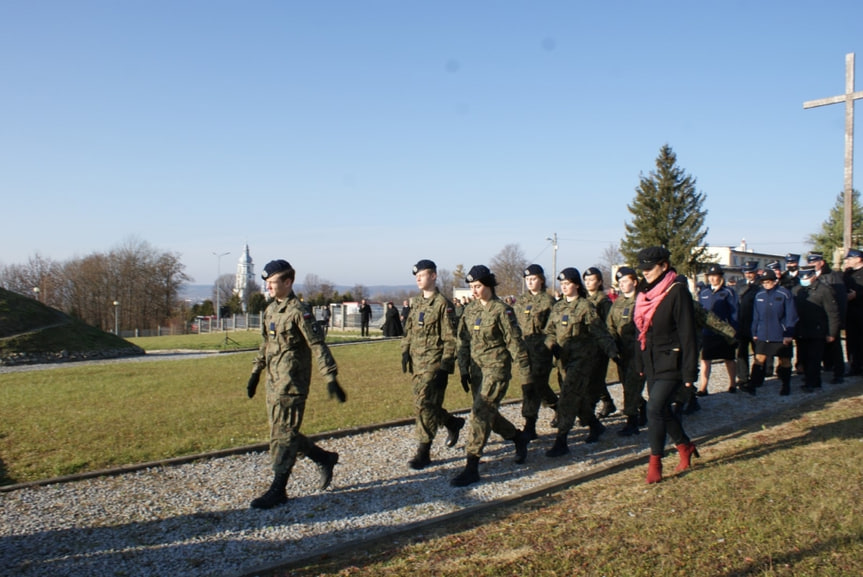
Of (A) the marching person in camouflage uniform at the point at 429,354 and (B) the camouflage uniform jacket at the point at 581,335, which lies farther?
(B) the camouflage uniform jacket at the point at 581,335

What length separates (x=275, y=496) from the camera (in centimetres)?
554

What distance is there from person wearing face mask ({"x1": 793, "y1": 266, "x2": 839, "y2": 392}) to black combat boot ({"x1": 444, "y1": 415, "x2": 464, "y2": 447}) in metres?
6.82

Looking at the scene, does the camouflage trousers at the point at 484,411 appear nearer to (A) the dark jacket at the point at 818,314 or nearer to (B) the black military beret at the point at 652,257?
(B) the black military beret at the point at 652,257

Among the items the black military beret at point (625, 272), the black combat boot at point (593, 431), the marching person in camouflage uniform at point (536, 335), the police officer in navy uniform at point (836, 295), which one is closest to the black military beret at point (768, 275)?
the police officer in navy uniform at point (836, 295)

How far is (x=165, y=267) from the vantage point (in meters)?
80.2

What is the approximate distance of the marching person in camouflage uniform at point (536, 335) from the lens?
7.77 metres

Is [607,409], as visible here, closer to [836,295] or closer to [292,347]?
[836,295]

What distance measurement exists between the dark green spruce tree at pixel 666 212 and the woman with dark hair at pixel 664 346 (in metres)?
49.5


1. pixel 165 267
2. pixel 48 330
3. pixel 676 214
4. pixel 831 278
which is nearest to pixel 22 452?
pixel 831 278

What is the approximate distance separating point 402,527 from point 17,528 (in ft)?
9.90

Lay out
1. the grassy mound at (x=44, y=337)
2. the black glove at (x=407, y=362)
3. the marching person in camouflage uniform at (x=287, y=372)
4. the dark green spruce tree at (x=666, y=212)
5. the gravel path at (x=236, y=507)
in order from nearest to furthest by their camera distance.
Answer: the gravel path at (x=236, y=507) < the marching person in camouflage uniform at (x=287, y=372) < the black glove at (x=407, y=362) < the grassy mound at (x=44, y=337) < the dark green spruce tree at (x=666, y=212)

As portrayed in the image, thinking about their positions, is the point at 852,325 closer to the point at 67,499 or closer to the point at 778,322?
the point at 778,322

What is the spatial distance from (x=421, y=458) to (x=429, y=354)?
3.59 feet

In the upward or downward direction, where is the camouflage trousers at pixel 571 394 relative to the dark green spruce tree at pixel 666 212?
downward
